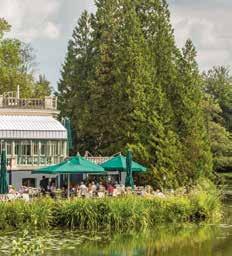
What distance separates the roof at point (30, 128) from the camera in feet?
149

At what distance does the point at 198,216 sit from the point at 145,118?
13796 millimetres

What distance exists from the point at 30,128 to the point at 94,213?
14552mm

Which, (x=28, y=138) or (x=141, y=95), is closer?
(x=28, y=138)

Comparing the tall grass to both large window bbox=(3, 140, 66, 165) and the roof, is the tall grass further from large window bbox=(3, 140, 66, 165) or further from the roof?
the roof

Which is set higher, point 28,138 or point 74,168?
point 28,138

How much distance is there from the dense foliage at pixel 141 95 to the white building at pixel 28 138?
Answer: 452 cm

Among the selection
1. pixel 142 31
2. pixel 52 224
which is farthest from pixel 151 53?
pixel 52 224

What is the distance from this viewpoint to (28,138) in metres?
45.6

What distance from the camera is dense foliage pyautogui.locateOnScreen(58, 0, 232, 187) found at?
161ft

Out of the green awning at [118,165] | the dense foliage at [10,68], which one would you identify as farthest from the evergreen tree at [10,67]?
the green awning at [118,165]

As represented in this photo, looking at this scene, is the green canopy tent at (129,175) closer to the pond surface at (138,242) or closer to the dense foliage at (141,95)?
the pond surface at (138,242)

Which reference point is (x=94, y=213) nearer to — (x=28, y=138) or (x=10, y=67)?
(x=28, y=138)

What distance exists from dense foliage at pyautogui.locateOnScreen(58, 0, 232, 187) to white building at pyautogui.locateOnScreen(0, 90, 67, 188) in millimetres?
4525

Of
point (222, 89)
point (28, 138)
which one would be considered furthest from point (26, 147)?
point (222, 89)
